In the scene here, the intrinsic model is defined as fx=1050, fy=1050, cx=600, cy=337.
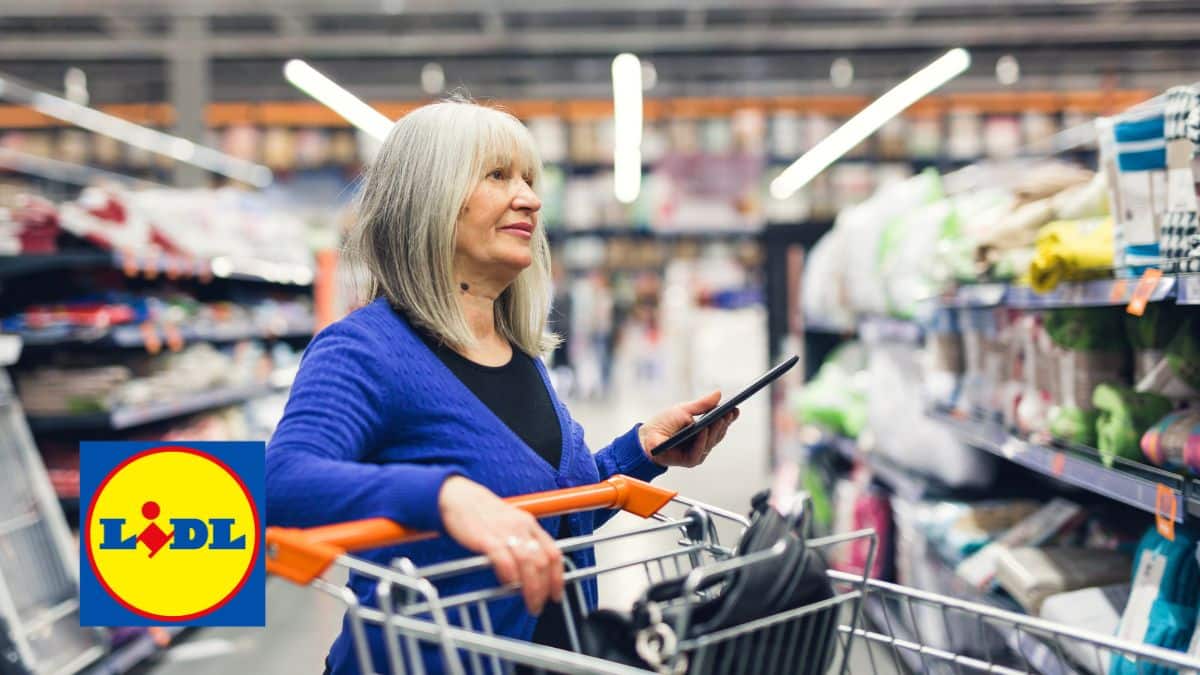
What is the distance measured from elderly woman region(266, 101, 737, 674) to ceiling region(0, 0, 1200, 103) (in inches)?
345

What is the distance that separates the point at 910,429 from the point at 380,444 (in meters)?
2.80

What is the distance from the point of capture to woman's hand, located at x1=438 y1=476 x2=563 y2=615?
3.45 ft

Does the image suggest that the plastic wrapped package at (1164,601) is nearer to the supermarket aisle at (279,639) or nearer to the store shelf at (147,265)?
the supermarket aisle at (279,639)

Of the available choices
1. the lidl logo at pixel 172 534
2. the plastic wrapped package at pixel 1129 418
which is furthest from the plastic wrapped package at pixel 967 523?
the lidl logo at pixel 172 534

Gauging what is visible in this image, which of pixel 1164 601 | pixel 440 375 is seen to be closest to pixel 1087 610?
pixel 1164 601

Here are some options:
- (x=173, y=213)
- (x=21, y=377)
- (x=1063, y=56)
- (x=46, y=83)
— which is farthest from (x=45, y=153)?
(x=1063, y=56)

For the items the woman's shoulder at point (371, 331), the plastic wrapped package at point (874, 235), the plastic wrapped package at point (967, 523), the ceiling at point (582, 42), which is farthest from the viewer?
the ceiling at point (582, 42)

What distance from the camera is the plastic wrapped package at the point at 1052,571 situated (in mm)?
2424

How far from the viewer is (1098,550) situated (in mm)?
2602

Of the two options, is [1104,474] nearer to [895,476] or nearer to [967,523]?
[967,523]

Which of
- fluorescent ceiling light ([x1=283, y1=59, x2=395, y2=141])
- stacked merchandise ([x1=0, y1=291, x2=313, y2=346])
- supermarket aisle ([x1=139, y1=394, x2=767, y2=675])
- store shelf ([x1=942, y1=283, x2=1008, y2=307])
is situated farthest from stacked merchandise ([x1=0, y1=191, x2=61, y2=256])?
fluorescent ceiling light ([x1=283, y1=59, x2=395, y2=141])

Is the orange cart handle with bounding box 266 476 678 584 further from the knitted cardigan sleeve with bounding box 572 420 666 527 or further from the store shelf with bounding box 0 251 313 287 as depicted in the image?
the store shelf with bounding box 0 251 313 287

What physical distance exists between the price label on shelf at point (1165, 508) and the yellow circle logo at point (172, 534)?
1505 millimetres

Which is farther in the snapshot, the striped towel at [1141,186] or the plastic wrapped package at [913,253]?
the plastic wrapped package at [913,253]
